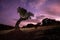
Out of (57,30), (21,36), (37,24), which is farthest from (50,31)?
(37,24)

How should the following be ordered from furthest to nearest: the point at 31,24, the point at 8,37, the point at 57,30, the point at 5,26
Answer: the point at 5,26 → the point at 31,24 → the point at 8,37 → the point at 57,30

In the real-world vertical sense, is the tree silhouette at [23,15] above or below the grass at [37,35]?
above

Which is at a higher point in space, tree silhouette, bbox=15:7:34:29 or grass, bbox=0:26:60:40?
tree silhouette, bbox=15:7:34:29

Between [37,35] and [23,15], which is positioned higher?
[23,15]

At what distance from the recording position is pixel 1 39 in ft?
83.8

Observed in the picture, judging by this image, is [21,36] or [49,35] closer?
[49,35]

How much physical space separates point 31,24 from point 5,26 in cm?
707

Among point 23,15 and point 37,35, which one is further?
point 23,15

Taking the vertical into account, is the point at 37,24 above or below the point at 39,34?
above

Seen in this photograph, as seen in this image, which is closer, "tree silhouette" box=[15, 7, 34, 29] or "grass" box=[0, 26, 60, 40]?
"grass" box=[0, 26, 60, 40]

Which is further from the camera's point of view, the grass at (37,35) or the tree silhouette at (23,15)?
the tree silhouette at (23,15)

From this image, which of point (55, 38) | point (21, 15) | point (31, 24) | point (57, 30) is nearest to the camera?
point (55, 38)

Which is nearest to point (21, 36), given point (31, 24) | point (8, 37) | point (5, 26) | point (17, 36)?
point (17, 36)

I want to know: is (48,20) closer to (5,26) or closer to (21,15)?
(21,15)
